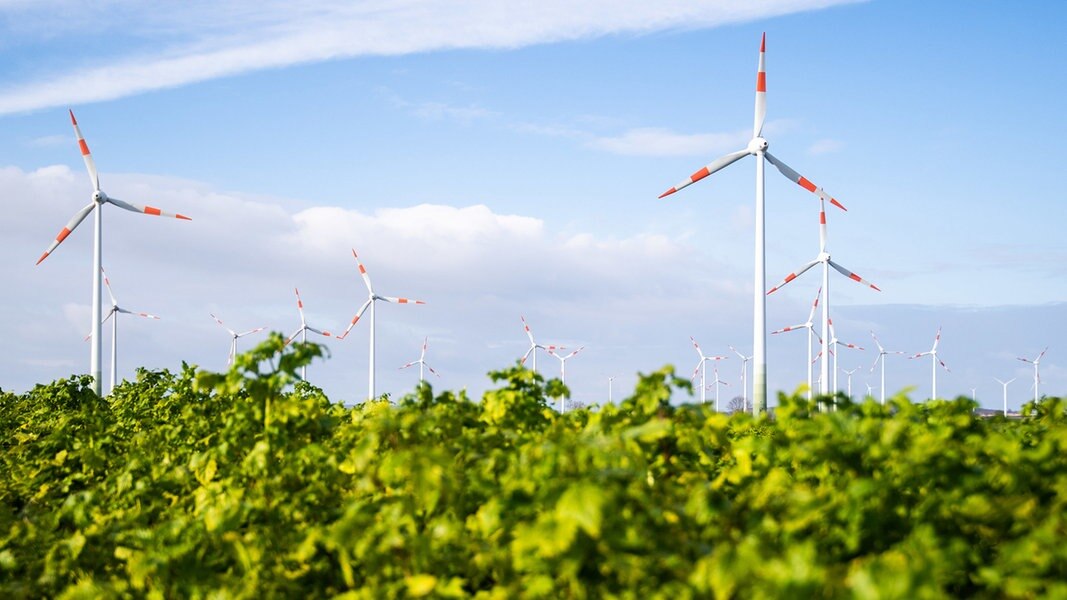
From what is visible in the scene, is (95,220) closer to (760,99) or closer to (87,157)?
(87,157)

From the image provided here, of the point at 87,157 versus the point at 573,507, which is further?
the point at 87,157

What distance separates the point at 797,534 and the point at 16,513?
9257mm

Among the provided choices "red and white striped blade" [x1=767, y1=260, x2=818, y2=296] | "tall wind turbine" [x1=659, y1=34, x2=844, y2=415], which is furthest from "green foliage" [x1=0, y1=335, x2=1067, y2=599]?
"red and white striped blade" [x1=767, y1=260, x2=818, y2=296]

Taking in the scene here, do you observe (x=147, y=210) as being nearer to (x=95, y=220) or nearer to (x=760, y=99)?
(x=95, y=220)

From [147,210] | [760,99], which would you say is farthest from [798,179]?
[147,210]

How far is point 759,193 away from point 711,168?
274cm

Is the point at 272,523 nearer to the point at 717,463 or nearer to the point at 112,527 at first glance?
the point at 112,527

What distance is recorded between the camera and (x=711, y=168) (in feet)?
113

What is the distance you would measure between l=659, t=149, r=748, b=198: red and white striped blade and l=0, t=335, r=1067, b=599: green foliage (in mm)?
27224

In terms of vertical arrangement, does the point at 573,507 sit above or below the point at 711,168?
below

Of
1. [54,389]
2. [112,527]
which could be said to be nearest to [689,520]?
[112,527]

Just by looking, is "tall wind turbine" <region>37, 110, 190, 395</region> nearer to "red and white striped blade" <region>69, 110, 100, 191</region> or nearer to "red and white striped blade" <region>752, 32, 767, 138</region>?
"red and white striped blade" <region>69, 110, 100, 191</region>

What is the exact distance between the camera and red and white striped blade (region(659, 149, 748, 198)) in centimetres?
3428

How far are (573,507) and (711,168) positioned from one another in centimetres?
3188
